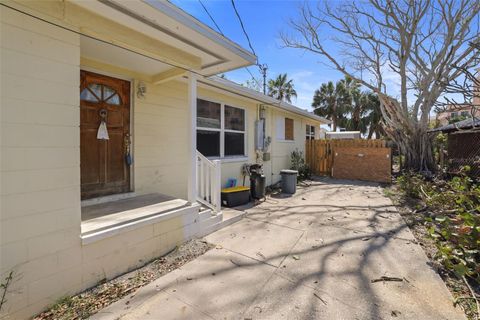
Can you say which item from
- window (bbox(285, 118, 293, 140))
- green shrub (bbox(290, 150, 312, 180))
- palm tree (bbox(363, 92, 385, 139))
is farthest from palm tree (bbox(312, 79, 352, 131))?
window (bbox(285, 118, 293, 140))

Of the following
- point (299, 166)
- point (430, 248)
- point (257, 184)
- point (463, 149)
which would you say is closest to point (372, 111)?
point (463, 149)

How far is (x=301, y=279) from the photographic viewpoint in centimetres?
263

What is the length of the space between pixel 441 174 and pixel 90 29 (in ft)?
35.2

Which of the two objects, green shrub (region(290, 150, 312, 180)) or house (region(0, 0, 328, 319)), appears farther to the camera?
green shrub (region(290, 150, 312, 180))

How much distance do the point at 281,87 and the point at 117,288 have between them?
23.4m

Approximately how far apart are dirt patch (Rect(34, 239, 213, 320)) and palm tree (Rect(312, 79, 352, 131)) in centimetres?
2137

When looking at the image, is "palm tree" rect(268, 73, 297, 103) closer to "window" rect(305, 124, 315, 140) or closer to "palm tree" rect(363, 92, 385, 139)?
"palm tree" rect(363, 92, 385, 139)

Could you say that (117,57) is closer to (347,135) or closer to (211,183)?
(211,183)

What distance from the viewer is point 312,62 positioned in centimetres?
1125

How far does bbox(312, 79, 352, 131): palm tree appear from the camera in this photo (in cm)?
2112

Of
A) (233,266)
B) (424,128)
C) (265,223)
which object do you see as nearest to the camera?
(233,266)

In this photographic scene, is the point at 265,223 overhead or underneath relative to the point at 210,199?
underneath

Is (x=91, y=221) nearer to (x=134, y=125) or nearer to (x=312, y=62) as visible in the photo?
(x=134, y=125)

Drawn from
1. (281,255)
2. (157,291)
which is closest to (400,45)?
(281,255)
